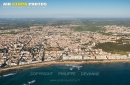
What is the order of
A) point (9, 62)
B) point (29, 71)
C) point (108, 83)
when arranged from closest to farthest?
point (108, 83) < point (29, 71) < point (9, 62)

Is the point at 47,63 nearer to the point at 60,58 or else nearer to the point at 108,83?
the point at 60,58

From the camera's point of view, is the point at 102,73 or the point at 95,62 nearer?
the point at 102,73

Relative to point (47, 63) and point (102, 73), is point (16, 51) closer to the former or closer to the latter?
point (47, 63)

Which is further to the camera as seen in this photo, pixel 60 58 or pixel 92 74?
pixel 60 58

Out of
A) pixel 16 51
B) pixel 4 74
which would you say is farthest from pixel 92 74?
pixel 16 51

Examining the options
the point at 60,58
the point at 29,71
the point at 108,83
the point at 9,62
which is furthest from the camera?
the point at 60,58

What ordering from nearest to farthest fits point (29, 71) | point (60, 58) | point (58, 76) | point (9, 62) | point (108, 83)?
point (108, 83) → point (58, 76) → point (29, 71) → point (9, 62) → point (60, 58)

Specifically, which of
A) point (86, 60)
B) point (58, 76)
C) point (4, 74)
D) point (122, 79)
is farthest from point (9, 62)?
point (122, 79)
